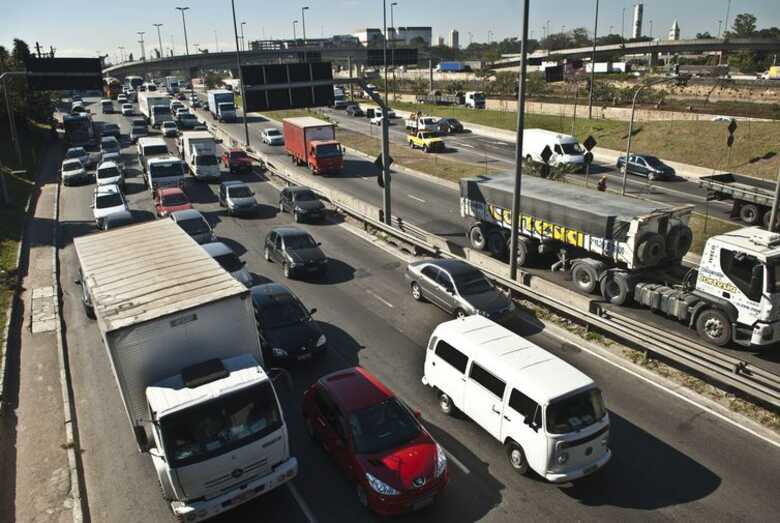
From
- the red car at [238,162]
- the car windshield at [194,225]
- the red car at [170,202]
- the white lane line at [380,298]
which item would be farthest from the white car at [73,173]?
the white lane line at [380,298]

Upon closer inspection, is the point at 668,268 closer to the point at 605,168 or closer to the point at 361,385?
the point at 361,385

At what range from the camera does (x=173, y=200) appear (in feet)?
88.0

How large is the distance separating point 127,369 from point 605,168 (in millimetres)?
38769

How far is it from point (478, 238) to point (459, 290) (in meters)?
7.01

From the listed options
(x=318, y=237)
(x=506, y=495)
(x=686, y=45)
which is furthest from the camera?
(x=686, y=45)

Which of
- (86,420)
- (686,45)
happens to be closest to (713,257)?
(86,420)

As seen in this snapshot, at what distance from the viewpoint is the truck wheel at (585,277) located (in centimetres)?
1806

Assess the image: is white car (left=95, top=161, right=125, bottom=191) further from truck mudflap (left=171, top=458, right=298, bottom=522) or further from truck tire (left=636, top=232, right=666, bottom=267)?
truck tire (left=636, top=232, right=666, bottom=267)

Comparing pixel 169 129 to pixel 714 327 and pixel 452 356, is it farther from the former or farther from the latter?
pixel 714 327

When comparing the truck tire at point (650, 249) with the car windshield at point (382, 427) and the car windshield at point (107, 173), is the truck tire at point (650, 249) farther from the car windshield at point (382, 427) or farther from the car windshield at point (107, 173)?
the car windshield at point (107, 173)

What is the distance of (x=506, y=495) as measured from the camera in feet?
32.3

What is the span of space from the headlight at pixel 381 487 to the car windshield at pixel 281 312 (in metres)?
6.36

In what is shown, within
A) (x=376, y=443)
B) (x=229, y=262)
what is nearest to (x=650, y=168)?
(x=229, y=262)

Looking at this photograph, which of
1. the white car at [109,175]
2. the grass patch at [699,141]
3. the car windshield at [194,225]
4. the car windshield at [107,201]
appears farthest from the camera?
the grass patch at [699,141]
